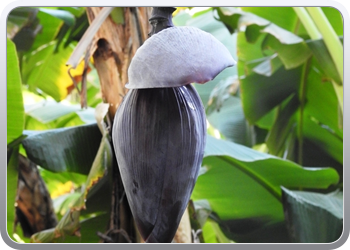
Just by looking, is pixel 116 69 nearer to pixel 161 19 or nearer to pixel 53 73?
pixel 161 19

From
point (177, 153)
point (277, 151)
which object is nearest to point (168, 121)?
point (177, 153)

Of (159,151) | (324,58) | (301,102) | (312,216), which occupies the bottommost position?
(312,216)

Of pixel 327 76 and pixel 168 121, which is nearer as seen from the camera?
pixel 168 121

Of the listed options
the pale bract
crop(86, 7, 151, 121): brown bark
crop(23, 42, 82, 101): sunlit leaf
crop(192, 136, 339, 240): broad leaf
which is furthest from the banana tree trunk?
crop(23, 42, 82, 101): sunlit leaf

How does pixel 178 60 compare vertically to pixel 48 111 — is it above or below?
above

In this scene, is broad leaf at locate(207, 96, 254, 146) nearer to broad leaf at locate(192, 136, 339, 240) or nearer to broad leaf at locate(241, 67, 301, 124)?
broad leaf at locate(241, 67, 301, 124)

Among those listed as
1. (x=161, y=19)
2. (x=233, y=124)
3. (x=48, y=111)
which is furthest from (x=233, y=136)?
(x=161, y=19)

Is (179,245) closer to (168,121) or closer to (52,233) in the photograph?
(52,233)
